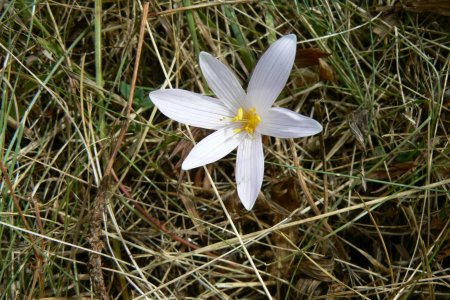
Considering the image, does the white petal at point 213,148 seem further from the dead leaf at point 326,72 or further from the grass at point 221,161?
the dead leaf at point 326,72

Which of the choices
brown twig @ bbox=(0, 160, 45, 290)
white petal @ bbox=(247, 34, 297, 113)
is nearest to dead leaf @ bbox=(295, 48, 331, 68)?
white petal @ bbox=(247, 34, 297, 113)

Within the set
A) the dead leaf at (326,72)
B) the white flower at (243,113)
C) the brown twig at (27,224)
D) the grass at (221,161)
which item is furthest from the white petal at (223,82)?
the brown twig at (27,224)

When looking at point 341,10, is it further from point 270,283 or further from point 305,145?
point 270,283

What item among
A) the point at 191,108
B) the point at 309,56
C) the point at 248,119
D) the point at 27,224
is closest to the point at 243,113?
the point at 248,119

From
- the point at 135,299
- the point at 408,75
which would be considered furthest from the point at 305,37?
the point at 135,299

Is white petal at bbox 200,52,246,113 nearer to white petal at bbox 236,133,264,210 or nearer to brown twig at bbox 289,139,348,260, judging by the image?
white petal at bbox 236,133,264,210

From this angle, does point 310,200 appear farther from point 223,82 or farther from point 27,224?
point 27,224
